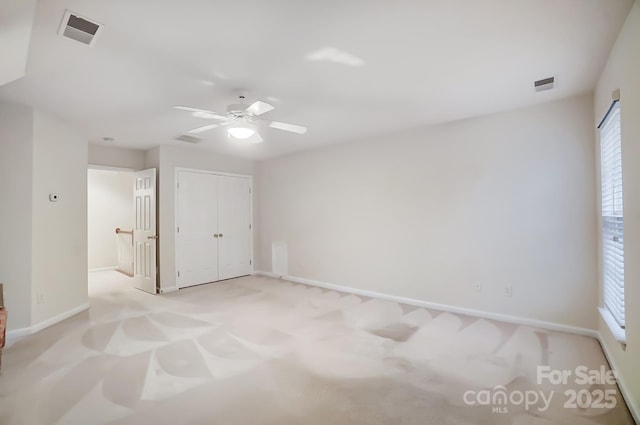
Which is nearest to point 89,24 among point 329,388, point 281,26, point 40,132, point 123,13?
point 123,13

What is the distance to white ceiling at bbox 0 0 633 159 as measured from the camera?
1779 mm

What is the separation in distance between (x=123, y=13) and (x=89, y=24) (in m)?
0.29

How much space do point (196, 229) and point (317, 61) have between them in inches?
167

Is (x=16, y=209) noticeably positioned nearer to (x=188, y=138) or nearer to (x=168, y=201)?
(x=168, y=201)

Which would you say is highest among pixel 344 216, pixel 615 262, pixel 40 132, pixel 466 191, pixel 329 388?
pixel 40 132

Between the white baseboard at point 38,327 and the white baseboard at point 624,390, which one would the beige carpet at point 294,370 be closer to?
the white baseboard at point 624,390

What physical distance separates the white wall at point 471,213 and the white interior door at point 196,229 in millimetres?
1935

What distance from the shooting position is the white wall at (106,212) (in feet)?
23.7

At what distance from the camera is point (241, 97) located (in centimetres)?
292

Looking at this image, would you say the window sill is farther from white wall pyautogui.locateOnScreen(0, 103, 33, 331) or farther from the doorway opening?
the doorway opening

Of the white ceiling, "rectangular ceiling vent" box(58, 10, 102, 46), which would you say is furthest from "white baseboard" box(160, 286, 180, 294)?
"rectangular ceiling vent" box(58, 10, 102, 46)

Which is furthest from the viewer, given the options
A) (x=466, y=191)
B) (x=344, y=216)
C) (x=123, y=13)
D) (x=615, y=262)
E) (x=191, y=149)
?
(x=191, y=149)

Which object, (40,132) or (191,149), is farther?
(191,149)

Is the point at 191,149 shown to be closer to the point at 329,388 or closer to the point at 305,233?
the point at 305,233
